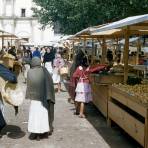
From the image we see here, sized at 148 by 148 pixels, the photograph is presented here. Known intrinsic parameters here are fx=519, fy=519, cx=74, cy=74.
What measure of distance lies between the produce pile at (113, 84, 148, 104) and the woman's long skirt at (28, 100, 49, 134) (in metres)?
1.69

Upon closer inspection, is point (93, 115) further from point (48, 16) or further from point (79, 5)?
point (48, 16)

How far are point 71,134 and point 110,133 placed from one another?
836 millimetres

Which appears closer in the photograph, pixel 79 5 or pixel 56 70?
pixel 56 70

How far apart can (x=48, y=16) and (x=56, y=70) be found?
25.5 metres

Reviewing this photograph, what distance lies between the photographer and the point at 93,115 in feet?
43.9

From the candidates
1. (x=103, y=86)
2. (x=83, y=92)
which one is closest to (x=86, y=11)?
(x=83, y=92)

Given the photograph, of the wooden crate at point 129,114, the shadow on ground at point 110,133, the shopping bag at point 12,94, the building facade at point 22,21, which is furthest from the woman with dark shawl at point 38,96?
the building facade at point 22,21

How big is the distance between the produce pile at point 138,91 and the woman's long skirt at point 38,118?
5.55ft

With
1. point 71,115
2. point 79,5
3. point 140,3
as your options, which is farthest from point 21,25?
point 71,115

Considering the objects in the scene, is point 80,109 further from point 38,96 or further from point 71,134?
point 38,96

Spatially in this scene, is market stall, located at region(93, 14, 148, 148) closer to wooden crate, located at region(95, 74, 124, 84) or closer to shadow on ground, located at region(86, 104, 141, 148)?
shadow on ground, located at region(86, 104, 141, 148)

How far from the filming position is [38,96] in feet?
32.8

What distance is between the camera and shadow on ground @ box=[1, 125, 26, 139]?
1038 centimetres

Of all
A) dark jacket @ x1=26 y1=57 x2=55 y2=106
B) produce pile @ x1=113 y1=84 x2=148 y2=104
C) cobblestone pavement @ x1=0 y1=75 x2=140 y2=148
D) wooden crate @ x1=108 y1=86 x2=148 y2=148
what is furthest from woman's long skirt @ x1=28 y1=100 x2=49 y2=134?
produce pile @ x1=113 y1=84 x2=148 y2=104
